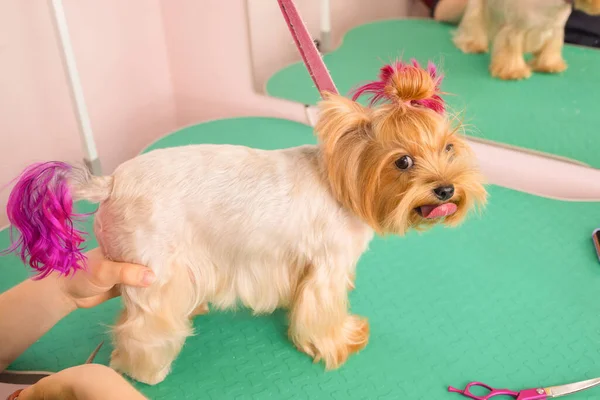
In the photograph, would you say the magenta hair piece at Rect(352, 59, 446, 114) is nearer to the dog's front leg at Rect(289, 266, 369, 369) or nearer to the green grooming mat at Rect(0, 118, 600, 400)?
the dog's front leg at Rect(289, 266, 369, 369)

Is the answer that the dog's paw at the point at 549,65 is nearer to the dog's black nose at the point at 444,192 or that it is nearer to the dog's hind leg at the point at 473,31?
the dog's hind leg at the point at 473,31

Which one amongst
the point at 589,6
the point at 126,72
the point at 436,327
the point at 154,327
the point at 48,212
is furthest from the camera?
the point at 126,72

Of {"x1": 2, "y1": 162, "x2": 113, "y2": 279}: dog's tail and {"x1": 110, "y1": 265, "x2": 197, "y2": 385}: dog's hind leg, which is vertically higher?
{"x1": 2, "y1": 162, "x2": 113, "y2": 279}: dog's tail

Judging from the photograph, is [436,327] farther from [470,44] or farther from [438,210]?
[470,44]

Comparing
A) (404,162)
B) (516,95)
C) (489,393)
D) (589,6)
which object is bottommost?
(489,393)

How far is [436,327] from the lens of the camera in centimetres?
108

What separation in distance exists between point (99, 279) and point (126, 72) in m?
1.02

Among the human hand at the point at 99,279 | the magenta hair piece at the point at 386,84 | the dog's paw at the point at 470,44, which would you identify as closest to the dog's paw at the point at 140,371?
the human hand at the point at 99,279

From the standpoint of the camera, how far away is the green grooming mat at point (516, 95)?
133cm

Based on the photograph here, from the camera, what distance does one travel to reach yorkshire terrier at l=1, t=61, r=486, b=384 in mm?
812

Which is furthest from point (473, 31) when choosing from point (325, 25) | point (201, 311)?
point (201, 311)

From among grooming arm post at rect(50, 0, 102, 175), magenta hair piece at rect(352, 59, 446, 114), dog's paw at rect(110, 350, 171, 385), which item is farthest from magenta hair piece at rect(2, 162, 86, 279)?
grooming arm post at rect(50, 0, 102, 175)

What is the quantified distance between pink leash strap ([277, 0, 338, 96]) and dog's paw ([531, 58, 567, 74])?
668mm

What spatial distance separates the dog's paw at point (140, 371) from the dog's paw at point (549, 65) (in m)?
1.04
